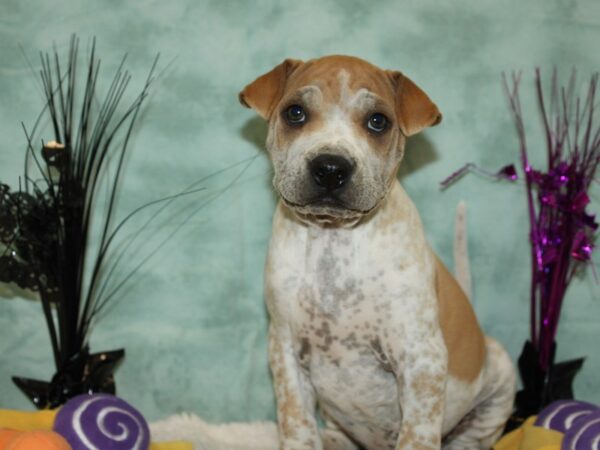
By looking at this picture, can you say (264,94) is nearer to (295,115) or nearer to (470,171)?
(295,115)

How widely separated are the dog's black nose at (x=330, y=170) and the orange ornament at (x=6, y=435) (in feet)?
4.14

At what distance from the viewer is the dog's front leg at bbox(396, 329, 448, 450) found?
8.54 ft

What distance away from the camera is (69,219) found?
3029 millimetres

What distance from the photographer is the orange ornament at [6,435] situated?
2.51 m

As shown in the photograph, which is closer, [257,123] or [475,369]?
[475,369]

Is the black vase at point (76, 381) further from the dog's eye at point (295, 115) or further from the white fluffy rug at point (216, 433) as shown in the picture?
the dog's eye at point (295, 115)

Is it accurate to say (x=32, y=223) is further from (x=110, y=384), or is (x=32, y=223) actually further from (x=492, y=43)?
(x=492, y=43)

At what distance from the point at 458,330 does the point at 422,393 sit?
0.34 metres

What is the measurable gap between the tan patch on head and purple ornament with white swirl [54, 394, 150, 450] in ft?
3.63

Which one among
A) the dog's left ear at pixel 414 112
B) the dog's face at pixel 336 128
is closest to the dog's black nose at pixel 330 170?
the dog's face at pixel 336 128

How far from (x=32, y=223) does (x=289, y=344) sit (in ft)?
3.58

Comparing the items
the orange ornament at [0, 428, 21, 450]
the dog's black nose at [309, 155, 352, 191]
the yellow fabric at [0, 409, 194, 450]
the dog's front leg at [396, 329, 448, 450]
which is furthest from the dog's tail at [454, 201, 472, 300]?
the orange ornament at [0, 428, 21, 450]

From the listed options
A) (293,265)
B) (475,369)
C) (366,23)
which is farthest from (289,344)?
(366,23)

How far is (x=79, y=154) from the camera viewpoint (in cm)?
308
